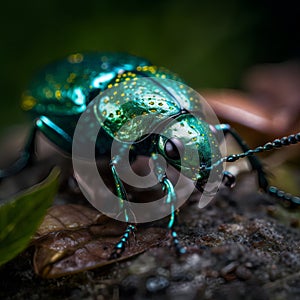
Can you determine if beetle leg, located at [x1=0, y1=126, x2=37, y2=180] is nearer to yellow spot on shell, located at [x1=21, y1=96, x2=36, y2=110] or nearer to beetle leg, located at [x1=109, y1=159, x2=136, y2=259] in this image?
yellow spot on shell, located at [x1=21, y1=96, x2=36, y2=110]

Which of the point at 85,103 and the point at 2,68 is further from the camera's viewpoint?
the point at 2,68

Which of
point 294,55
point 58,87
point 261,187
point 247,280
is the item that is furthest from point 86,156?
point 294,55

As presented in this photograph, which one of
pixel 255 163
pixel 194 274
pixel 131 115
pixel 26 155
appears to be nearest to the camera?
pixel 194 274

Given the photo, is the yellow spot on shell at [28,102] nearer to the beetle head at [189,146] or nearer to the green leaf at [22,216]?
the beetle head at [189,146]

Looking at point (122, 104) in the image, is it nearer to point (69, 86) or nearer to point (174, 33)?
point (69, 86)

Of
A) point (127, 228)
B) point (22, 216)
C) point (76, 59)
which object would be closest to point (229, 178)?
point (127, 228)

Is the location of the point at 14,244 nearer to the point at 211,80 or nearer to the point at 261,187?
the point at 261,187

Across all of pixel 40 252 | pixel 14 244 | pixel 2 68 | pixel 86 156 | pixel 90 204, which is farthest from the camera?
pixel 2 68

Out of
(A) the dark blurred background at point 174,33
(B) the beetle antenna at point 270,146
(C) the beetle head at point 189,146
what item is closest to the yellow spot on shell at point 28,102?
(C) the beetle head at point 189,146
